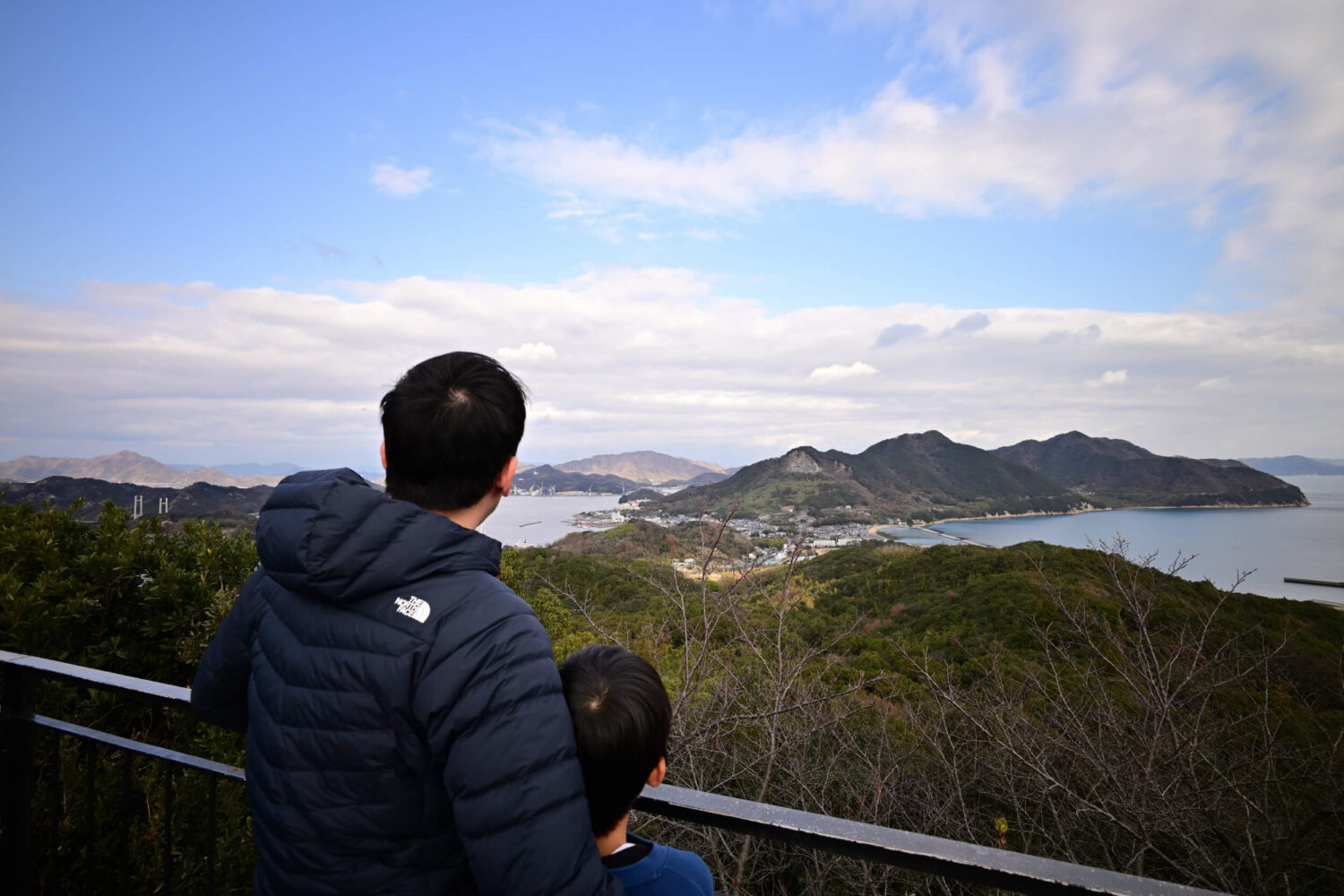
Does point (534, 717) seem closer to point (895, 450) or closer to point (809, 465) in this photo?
point (809, 465)

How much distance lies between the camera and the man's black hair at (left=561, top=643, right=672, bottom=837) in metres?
0.95

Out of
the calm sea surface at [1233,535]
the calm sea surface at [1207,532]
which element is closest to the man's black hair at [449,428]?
the calm sea surface at [1233,535]

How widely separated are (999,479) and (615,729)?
6563cm

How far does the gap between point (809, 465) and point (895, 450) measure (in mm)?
23147

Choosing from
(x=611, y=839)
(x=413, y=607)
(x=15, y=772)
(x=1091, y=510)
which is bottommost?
(x=1091, y=510)

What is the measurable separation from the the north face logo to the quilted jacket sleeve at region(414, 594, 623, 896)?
50 millimetres

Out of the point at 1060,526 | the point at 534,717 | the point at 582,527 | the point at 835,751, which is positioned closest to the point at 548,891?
the point at 534,717

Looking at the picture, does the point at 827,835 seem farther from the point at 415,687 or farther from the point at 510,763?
the point at 415,687

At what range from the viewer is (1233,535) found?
3128 cm

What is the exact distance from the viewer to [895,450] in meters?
65.4

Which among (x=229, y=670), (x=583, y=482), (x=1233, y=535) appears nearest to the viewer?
(x=229, y=670)

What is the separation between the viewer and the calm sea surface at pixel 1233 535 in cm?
1869

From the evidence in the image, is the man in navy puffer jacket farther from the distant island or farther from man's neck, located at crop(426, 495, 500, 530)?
the distant island

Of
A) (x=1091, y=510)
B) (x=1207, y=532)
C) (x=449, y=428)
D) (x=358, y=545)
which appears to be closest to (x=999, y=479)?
(x=1091, y=510)
